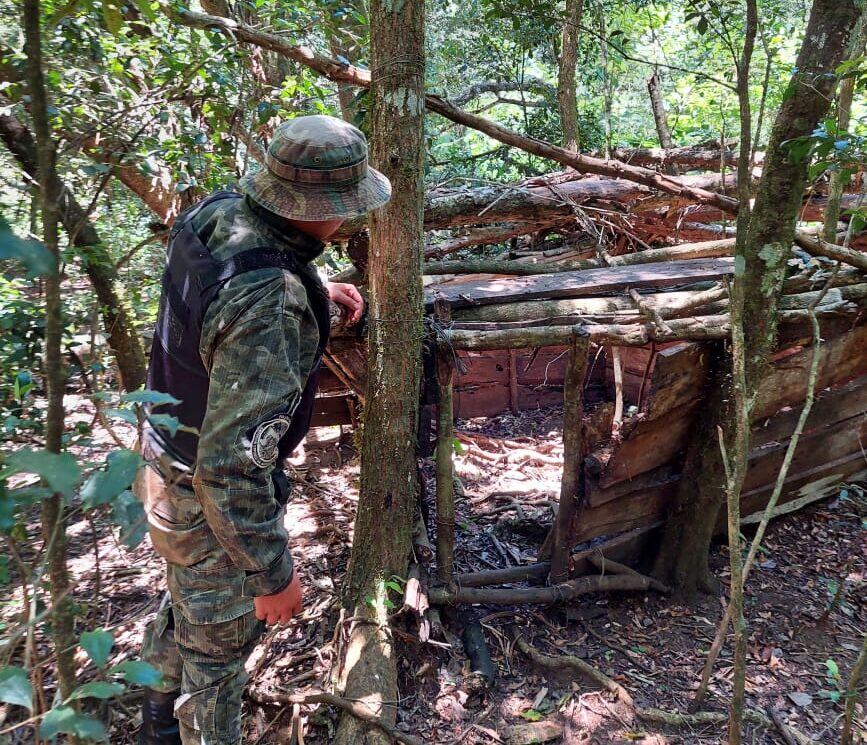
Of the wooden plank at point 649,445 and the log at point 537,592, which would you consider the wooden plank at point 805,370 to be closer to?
the wooden plank at point 649,445

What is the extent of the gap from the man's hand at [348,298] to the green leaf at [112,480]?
1.87m

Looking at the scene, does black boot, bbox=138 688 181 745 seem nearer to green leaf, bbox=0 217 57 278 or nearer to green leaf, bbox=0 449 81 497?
green leaf, bbox=0 449 81 497

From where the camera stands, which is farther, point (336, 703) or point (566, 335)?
point (566, 335)

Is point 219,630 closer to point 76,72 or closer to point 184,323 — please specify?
point 184,323

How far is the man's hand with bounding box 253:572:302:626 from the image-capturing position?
2160 millimetres

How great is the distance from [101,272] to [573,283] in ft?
9.95

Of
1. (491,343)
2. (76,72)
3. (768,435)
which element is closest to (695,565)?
(768,435)

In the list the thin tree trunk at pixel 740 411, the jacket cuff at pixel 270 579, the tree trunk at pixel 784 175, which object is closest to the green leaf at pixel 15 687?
the jacket cuff at pixel 270 579

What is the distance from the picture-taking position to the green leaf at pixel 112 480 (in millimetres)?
1188

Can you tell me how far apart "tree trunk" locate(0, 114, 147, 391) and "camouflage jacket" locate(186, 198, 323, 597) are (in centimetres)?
128

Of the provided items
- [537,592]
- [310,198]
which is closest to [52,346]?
[310,198]

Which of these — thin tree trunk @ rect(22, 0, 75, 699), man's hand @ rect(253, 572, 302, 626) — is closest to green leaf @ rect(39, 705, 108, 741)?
thin tree trunk @ rect(22, 0, 75, 699)

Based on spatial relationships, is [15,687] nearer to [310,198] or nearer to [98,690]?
[98,690]

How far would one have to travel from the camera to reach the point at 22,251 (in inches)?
36.9
